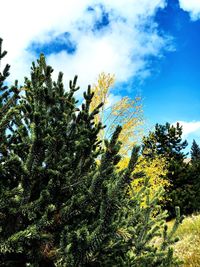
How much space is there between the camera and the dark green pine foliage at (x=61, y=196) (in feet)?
8.44

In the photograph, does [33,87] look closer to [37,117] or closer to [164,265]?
[37,117]

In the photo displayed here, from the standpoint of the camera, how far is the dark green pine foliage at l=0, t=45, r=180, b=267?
257 cm

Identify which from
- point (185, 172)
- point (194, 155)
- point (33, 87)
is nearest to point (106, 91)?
point (185, 172)

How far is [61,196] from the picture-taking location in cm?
324

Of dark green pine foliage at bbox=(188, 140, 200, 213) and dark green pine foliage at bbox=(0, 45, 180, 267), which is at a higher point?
dark green pine foliage at bbox=(188, 140, 200, 213)

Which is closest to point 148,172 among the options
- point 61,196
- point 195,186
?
point 195,186

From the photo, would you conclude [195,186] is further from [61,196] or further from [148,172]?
[61,196]

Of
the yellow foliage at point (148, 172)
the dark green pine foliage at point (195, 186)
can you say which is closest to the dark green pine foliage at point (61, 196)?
the yellow foliage at point (148, 172)

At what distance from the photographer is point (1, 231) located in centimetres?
293

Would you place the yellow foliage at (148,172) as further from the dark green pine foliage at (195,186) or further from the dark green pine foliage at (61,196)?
the dark green pine foliage at (61,196)

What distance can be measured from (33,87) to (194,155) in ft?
309

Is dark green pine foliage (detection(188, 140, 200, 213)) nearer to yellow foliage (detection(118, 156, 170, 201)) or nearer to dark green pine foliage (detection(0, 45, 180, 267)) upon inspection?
yellow foliage (detection(118, 156, 170, 201))

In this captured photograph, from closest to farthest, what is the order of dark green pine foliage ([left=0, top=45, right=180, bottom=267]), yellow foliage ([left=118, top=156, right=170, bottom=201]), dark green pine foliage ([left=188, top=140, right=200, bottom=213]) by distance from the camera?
dark green pine foliage ([left=0, top=45, right=180, bottom=267]) → yellow foliage ([left=118, top=156, right=170, bottom=201]) → dark green pine foliage ([left=188, top=140, right=200, bottom=213])

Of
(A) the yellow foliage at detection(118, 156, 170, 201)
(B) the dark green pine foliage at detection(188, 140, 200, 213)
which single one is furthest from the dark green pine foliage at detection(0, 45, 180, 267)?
(B) the dark green pine foliage at detection(188, 140, 200, 213)
